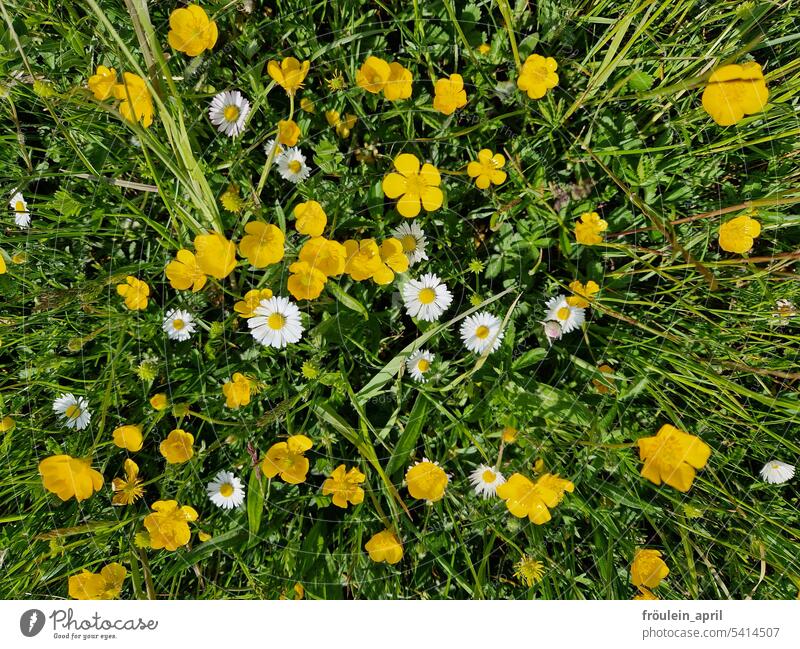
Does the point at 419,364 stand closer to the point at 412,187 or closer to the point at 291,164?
the point at 412,187

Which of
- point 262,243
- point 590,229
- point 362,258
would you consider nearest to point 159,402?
point 262,243

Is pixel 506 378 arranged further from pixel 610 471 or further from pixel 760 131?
pixel 760 131

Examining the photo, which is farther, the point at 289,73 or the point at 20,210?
the point at 20,210

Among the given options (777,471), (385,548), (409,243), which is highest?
(409,243)

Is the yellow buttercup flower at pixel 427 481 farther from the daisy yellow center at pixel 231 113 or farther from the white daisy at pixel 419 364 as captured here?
the daisy yellow center at pixel 231 113

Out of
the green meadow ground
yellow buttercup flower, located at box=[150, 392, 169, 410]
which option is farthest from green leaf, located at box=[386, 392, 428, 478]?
yellow buttercup flower, located at box=[150, 392, 169, 410]
